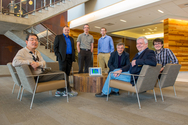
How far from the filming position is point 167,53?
3.23 metres

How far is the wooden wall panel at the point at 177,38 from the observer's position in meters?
7.69

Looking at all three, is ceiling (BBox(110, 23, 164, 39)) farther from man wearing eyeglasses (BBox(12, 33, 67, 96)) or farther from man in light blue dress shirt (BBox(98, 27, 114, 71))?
man wearing eyeglasses (BBox(12, 33, 67, 96))

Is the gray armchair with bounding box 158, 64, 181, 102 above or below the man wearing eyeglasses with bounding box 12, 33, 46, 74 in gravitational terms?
below

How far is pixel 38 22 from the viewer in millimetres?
6691

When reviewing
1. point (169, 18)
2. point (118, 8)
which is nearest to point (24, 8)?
point (118, 8)

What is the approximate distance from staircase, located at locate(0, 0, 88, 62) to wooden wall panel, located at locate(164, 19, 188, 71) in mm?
4974

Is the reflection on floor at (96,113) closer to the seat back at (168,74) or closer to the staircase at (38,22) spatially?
the seat back at (168,74)

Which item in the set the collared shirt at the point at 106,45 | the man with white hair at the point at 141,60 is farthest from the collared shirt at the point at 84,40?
the man with white hair at the point at 141,60

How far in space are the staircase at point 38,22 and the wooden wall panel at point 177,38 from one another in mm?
4974

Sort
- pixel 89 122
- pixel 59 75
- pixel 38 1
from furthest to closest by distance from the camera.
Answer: pixel 38 1 → pixel 59 75 → pixel 89 122

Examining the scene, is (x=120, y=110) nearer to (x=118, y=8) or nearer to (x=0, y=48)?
(x=118, y=8)

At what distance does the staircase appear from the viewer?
5.96 meters

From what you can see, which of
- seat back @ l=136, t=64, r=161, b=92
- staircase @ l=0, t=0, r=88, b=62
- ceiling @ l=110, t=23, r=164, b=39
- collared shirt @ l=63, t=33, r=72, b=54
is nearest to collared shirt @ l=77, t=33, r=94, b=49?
collared shirt @ l=63, t=33, r=72, b=54

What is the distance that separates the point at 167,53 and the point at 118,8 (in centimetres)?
401
